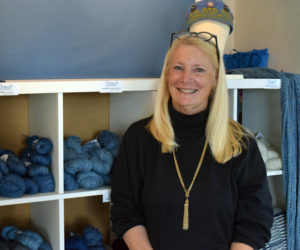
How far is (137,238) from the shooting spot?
146cm

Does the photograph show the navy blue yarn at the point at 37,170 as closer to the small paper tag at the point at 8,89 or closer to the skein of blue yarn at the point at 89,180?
the skein of blue yarn at the point at 89,180

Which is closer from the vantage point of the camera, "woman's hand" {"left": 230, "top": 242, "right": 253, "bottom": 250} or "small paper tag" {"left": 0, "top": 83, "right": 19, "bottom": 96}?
"small paper tag" {"left": 0, "top": 83, "right": 19, "bottom": 96}

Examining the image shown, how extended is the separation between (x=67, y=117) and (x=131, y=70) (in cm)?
33

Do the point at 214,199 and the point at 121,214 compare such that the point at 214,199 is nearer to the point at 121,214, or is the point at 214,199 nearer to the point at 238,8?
the point at 121,214

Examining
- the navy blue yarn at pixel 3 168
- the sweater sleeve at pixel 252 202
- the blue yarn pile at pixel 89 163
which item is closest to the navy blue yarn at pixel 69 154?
the blue yarn pile at pixel 89 163

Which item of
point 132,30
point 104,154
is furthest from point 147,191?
point 132,30

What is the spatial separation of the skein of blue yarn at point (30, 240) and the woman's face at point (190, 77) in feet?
2.15

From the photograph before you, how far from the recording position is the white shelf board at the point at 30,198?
1.41 m

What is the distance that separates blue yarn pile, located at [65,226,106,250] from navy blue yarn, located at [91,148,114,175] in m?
0.28

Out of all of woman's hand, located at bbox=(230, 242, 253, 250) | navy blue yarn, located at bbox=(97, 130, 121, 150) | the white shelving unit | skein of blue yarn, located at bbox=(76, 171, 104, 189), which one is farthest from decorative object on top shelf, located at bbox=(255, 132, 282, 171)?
skein of blue yarn, located at bbox=(76, 171, 104, 189)

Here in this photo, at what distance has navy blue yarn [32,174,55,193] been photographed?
58.6 inches

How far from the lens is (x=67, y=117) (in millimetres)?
1909

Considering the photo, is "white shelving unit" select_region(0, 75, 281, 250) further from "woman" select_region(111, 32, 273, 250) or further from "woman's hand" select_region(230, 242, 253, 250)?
"woman's hand" select_region(230, 242, 253, 250)

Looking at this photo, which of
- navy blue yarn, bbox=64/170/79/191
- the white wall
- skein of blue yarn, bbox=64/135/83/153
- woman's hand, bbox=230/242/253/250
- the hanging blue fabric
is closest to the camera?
woman's hand, bbox=230/242/253/250
